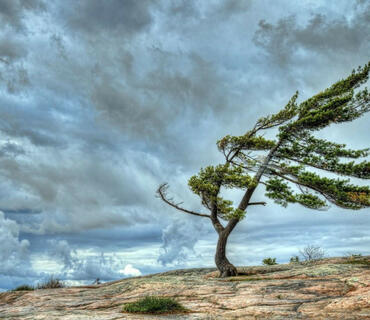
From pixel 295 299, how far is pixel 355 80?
59.1ft

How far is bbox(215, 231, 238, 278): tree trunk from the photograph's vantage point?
73.9 feet

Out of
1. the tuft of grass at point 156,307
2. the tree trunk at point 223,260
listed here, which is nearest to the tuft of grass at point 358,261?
the tree trunk at point 223,260

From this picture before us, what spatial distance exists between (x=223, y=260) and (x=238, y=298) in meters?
9.82

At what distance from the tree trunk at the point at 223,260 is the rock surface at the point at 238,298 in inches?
167

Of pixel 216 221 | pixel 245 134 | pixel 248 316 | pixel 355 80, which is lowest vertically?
pixel 248 316

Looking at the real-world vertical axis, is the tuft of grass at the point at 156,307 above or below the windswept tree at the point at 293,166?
below

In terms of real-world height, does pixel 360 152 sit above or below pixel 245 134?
below

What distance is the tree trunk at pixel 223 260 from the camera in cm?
2253

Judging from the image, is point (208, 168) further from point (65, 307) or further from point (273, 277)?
point (65, 307)

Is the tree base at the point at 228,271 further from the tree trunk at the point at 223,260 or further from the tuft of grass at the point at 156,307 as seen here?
the tuft of grass at the point at 156,307

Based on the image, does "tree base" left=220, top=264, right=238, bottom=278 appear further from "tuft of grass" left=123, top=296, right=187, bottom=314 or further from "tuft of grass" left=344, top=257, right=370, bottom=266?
"tuft of grass" left=123, top=296, right=187, bottom=314

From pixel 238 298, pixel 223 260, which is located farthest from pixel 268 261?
pixel 238 298

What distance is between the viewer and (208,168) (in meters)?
24.1

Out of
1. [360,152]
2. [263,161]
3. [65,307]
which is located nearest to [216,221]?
[263,161]
